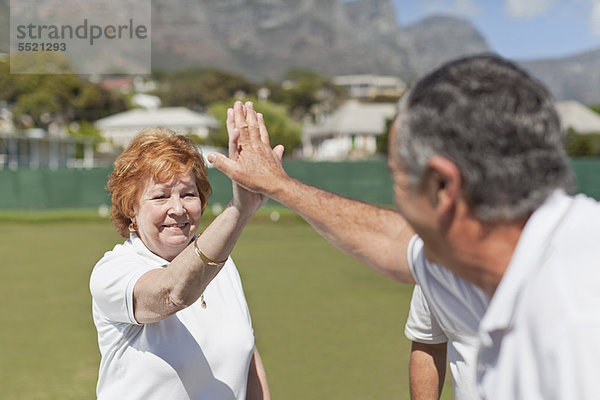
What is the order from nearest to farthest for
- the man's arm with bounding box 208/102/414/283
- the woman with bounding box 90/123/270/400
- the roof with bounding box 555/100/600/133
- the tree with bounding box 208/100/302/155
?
the man's arm with bounding box 208/102/414/283 → the woman with bounding box 90/123/270/400 → the roof with bounding box 555/100/600/133 → the tree with bounding box 208/100/302/155

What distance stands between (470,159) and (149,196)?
1.78 metres

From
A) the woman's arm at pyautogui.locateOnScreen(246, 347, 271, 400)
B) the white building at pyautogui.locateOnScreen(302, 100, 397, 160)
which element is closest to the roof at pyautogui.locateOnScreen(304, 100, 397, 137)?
the white building at pyautogui.locateOnScreen(302, 100, 397, 160)

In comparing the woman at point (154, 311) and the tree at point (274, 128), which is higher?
the woman at point (154, 311)

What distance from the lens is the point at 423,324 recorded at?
3258 mm

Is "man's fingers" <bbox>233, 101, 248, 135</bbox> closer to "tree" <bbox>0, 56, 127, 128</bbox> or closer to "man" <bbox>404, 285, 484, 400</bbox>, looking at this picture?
"man" <bbox>404, 285, 484, 400</bbox>

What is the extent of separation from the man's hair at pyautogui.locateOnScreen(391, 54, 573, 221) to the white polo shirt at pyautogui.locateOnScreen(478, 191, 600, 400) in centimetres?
6

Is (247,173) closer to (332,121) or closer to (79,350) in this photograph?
(79,350)

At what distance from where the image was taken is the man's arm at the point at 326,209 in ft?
8.17

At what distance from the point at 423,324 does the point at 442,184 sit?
177cm

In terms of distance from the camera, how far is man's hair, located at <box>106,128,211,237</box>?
9.78ft

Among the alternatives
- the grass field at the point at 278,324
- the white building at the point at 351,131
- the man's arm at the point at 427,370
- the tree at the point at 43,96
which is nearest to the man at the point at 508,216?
the man's arm at the point at 427,370

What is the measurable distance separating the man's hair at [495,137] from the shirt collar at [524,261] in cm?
5

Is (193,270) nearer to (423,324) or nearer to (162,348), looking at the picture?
(162,348)

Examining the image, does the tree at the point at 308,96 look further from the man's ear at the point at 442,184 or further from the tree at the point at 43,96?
the man's ear at the point at 442,184
